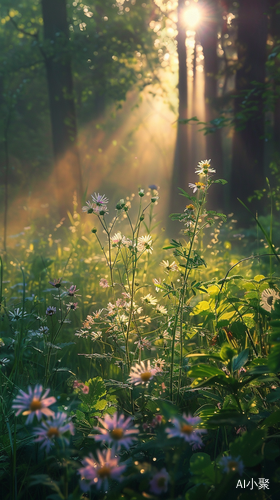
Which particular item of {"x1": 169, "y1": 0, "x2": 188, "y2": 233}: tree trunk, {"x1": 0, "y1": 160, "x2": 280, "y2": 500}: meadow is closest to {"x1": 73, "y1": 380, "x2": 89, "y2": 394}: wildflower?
{"x1": 0, "y1": 160, "x2": 280, "y2": 500}: meadow

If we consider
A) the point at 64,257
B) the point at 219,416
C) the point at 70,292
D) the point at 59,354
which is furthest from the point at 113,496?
the point at 64,257

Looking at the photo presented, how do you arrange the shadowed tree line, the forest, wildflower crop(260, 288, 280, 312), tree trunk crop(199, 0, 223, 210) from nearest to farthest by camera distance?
1. the forest
2. wildflower crop(260, 288, 280, 312)
3. the shadowed tree line
4. tree trunk crop(199, 0, 223, 210)

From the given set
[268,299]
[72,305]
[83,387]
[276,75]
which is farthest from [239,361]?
[276,75]

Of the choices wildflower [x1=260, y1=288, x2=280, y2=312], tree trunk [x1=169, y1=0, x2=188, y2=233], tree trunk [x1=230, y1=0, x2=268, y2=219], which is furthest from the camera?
tree trunk [x1=169, y1=0, x2=188, y2=233]

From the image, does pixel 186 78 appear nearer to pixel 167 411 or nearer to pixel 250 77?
pixel 250 77

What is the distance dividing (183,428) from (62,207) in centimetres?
673

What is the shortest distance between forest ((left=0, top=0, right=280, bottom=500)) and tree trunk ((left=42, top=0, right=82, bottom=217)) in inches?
1.2

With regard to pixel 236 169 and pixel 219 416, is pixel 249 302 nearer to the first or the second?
pixel 219 416

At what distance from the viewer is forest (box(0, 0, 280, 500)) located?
847mm

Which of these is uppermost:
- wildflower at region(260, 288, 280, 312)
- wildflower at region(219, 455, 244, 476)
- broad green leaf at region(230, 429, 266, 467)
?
wildflower at region(260, 288, 280, 312)

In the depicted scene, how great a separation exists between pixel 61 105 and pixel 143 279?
6.10 metres

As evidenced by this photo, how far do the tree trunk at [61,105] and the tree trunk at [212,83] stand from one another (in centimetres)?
282

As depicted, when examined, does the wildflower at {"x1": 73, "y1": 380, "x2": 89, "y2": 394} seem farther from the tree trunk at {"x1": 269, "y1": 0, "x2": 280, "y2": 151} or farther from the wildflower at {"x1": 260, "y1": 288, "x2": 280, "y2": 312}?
the tree trunk at {"x1": 269, "y1": 0, "x2": 280, "y2": 151}

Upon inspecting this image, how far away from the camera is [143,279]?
2.36 meters
